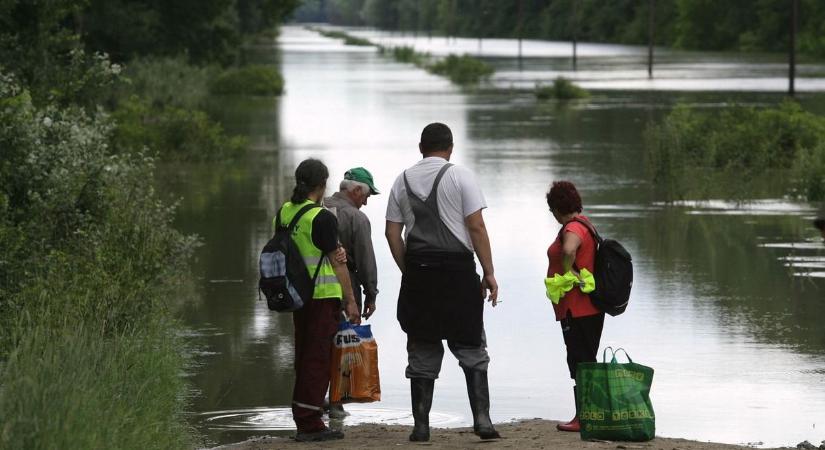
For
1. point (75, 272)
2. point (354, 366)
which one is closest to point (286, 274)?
point (354, 366)

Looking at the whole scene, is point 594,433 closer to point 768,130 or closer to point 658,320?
point 658,320

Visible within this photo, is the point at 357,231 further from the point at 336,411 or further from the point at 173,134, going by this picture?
the point at 173,134

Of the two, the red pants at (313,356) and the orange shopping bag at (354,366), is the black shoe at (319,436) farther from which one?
the orange shopping bag at (354,366)

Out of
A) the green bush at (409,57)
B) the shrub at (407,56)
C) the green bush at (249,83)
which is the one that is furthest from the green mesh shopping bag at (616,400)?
the shrub at (407,56)

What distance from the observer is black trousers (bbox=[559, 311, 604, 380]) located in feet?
27.5

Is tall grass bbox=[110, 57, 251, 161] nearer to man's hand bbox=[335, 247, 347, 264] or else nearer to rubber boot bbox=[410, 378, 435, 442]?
man's hand bbox=[335, 247, 347, 264]

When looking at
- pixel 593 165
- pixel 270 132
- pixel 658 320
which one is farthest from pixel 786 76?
pixel 658 320

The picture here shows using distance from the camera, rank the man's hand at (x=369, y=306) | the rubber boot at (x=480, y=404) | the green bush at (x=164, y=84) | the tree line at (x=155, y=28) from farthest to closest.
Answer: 1. the tree line at (x=155, y=28)
2. the green bush at (x=164, y=84)
3. the man's hand at (x=369, y=306)
4. the rubber boot at (x=480, y=404)

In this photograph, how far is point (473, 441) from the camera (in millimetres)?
8227

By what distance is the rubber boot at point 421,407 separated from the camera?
817 cm

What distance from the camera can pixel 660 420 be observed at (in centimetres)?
909

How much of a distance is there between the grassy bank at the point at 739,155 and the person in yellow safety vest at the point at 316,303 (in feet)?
40.9

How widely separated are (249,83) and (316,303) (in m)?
43.1

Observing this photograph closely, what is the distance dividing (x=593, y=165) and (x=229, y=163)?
230 inches
